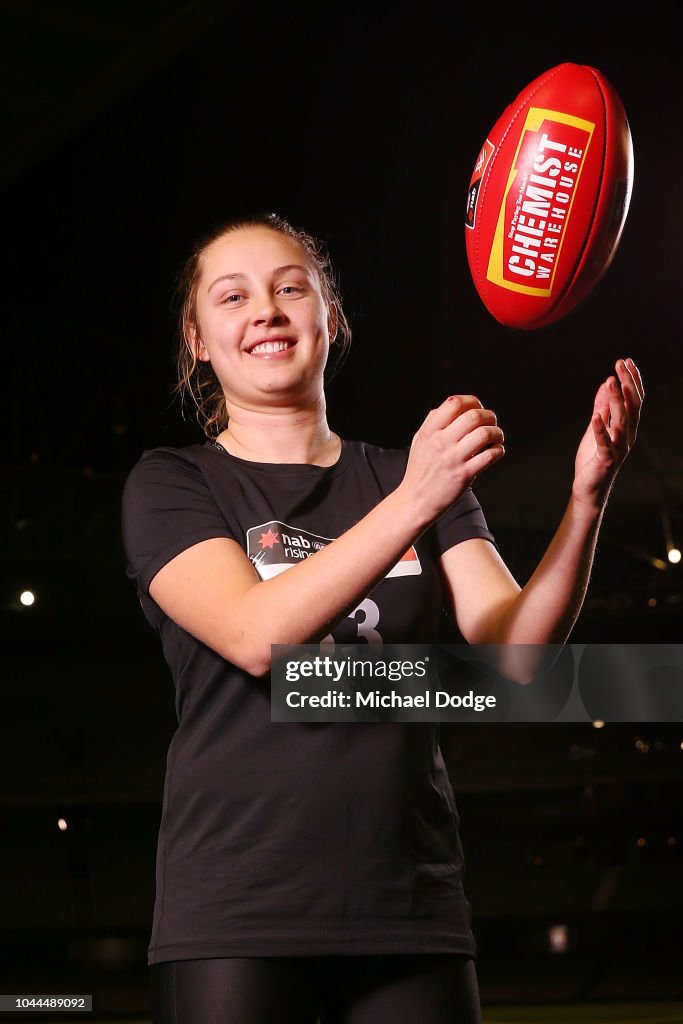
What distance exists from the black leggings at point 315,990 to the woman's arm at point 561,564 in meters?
0.24

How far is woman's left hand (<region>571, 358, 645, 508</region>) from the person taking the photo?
724mm

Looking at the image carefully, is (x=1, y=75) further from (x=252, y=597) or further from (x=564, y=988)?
(x=564, y=988)

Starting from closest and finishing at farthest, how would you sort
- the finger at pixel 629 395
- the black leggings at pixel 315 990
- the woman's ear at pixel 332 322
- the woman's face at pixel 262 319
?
the black leggings at pixel 315 990
the finger at pixel 629 395
the woman's face at pixel 262 319
the woman's ear at pixel 332 322

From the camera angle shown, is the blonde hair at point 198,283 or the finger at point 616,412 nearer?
the finger at point 616,412

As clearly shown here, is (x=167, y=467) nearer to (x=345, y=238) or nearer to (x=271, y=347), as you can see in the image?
(x=271, y=347)

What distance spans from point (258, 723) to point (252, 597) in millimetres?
89

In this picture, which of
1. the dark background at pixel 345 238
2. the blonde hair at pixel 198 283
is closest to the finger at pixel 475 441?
the blonde hair at pixel 198 283

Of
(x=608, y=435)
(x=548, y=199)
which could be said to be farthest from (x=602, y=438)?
(x=548, y=199)

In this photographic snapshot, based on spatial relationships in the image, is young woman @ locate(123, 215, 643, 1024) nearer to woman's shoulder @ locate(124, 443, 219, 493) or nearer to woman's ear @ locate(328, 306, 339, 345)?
woman's shoulder @ locate(124, 443, 219, 493)

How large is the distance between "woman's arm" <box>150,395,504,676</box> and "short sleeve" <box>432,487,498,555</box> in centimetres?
16

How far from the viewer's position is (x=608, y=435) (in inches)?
28.6

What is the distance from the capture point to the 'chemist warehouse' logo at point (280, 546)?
75 cm

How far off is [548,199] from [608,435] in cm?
35

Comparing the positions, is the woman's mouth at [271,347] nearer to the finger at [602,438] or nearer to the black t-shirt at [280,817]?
the black t-shirt at [280,817]
